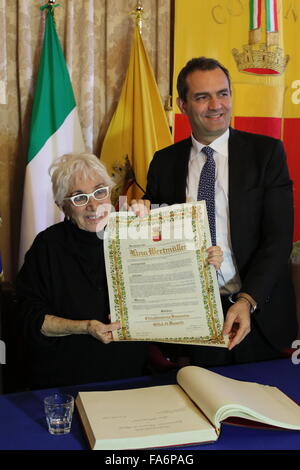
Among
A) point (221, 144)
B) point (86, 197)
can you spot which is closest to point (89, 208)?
point (86, 197)

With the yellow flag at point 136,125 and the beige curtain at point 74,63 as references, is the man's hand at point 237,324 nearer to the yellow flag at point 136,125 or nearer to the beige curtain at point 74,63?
the yellow flag at point 136,125

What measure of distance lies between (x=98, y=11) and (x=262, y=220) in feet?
7.77

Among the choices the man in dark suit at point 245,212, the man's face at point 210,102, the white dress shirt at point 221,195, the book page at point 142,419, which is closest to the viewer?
the book page at point 142,419

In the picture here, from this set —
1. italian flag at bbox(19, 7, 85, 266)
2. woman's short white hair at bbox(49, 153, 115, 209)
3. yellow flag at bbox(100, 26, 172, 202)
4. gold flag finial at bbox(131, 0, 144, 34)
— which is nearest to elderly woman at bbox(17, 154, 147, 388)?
woman's short white hair at bbox(49, 153, 115, 209)

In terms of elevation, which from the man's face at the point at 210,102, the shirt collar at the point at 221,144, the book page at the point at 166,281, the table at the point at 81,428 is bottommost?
the table at the point at 81,428

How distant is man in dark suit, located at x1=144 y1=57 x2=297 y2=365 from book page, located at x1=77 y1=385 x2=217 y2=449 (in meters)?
0.62

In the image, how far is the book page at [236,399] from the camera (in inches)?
53.7

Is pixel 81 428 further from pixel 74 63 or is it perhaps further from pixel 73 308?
pixel 74 63

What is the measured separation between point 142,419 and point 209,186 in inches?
47.8

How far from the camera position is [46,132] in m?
3.57

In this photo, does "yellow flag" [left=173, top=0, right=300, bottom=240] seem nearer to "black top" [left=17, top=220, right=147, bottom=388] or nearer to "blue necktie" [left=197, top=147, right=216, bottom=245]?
"blue necktie" [left=197, top=147, right=216, bottom=245]

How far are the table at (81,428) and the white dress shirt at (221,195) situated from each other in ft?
1.72

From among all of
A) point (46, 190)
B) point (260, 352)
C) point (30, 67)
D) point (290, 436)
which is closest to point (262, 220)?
point (260, 352)

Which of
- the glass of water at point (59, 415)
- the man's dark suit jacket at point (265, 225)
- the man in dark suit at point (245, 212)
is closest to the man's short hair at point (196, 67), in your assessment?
the man in dark suit at point (245, 212)
